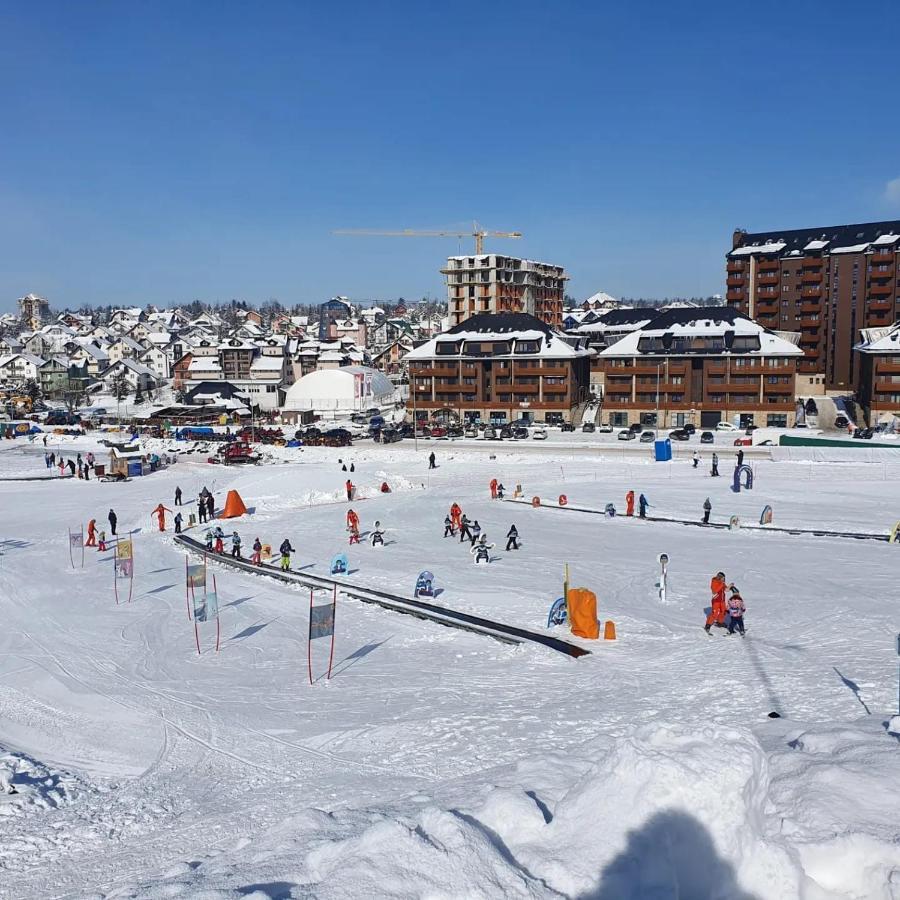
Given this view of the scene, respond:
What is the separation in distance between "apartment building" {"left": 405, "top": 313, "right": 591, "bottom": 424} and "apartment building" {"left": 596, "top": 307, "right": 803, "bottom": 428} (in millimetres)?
4866

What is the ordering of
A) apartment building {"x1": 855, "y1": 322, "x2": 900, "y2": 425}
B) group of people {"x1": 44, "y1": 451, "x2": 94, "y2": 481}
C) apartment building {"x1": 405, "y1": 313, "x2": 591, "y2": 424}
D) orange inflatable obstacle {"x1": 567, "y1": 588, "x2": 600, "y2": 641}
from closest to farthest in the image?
1. orange inflatable obstacle {"x1": 567, "y1": 588, "x2": 600, "y2": 641}
2. group of people {"x1": 44, "y1": 451, "x2": 94, "y2": 481}
3. apartment building {"x1": 855, "y1": 322, "x2": 900, "y2": 425}
4. apartment building {"x1": 405, "y1": 313, "x2": 591, "y2": 424}

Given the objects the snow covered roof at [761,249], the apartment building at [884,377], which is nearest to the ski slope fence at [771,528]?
the apartment building at [884,377]

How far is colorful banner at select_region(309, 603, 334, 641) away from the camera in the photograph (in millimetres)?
17562

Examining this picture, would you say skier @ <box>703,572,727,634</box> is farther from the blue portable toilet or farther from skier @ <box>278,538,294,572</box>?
the blue portable toilet

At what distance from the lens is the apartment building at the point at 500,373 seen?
268ft

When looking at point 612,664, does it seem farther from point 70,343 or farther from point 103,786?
point 70,343

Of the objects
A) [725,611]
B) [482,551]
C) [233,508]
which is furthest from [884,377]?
[725,611]

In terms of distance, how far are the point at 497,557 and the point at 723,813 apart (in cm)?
2207

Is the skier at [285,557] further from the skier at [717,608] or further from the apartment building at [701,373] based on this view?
the apartment building at [701,373]

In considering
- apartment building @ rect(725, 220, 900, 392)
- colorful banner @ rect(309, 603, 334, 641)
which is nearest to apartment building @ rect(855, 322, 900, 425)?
apartment building @ rect(725, 220, 900, 392)

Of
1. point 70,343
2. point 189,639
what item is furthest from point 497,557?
point 70,343

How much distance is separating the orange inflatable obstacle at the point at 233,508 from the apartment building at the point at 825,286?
7882cm

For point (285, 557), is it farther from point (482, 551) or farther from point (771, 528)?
point (771, 528)

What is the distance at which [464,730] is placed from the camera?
14.0 meters
